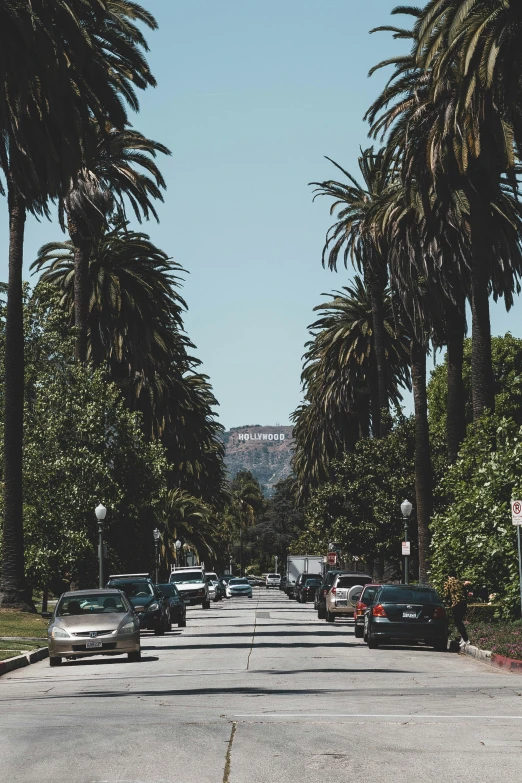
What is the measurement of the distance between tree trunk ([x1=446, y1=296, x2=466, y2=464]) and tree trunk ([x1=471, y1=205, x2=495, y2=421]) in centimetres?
494

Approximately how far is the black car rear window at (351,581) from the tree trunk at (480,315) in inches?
456

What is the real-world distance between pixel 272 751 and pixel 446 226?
30.1 metres

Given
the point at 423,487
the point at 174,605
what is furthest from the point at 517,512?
the point at 423,487

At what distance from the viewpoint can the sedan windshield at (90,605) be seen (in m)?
25.5

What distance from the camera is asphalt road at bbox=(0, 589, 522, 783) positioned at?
9.88 metres

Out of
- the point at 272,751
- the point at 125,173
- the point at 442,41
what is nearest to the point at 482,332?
the point at 442,41

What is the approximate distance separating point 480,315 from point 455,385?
6.21 metres

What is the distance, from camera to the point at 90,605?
86.1ft

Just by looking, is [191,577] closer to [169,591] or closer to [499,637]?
[169,591]

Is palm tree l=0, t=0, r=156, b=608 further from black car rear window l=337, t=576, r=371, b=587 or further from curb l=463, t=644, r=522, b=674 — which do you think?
black car rear window l=337, t=576, r=371, b=587

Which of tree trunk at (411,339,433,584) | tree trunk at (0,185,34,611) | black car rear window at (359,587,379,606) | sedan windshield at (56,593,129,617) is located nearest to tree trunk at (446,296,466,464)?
tree trunk at (411,339,433,584)

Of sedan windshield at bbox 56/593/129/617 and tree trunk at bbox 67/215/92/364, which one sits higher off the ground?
tree trunk at bbox 67/215/92/364

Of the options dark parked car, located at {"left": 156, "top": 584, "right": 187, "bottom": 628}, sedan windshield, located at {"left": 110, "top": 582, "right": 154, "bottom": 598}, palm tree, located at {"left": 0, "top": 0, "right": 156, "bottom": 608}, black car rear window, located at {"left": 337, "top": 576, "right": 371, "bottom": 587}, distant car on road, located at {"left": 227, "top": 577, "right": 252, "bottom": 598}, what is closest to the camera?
palm tree, located at {"left": 0, "top": 0, "right": 156, "bottom": 608}

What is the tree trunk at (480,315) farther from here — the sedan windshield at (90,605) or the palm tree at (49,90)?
the sedan windshield at (90,605)
